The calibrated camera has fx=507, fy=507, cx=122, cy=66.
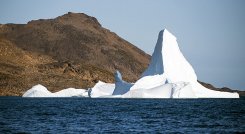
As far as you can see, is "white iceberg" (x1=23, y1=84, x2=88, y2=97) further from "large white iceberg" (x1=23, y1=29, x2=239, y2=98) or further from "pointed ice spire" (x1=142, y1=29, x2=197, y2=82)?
"pointed ice spire" (x1=142, y1=29, x2=197, y2=82)

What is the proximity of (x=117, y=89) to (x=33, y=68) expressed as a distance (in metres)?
79.5

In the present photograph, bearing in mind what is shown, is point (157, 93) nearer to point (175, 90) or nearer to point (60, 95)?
point (175, 90)

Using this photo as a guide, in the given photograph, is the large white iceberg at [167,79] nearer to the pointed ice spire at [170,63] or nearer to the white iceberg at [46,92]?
the pointed ice spire at [170,63]

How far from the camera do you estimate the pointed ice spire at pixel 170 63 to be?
70.4 metres

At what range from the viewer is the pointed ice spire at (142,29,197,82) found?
7038cm

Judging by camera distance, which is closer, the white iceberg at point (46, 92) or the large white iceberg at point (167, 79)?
the large white iceberg at point (167, 79)

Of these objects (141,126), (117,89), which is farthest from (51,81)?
(141,126)

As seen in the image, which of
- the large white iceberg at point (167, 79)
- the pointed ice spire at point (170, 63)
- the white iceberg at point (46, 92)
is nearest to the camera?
the large white iceberg at point (167, 79)

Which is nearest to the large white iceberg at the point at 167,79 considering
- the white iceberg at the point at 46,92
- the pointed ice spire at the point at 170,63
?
the pointed ice spire at the point at 170,63

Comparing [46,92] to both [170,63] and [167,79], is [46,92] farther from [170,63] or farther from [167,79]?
[167,79]

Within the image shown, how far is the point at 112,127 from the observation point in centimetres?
3098

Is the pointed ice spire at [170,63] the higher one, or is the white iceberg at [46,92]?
the pointed ice spire at [170,63]

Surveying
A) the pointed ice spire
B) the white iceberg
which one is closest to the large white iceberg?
the pointed ice spire

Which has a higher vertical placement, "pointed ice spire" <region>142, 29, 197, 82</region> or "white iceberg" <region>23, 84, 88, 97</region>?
"pointed ice spire" <region>142, 29, 197, 82</region>
